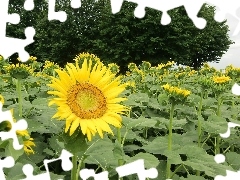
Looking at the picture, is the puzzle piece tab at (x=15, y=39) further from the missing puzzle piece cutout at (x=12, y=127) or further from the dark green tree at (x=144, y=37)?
the dark green tree at (x=144, y=37)

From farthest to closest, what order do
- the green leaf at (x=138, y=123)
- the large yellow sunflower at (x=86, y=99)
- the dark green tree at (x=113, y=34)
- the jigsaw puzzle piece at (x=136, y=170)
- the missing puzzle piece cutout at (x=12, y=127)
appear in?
1. the dark green tree at (x=113, y=34)
2. the green leaf at (x=138, y=123)
3. the jigsaw puzzle piece at (x=136, y=170)
4. the large yellow sunflower at (x=86, y=99)
5. the missing puzzle piece cutout at (x=12, y=127)

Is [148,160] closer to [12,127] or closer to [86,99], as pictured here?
[86,99]

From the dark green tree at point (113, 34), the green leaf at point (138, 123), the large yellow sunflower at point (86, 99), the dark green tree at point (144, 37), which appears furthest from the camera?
the dark green tree at point (113, 34)

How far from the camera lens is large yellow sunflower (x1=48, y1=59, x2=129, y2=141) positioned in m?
1.45

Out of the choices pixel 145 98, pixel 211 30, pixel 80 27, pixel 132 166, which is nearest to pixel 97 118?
pixel 132 166

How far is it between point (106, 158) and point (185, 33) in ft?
89.2

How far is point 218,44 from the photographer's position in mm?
34750

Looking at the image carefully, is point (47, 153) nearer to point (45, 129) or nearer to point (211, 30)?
point (45, 129)

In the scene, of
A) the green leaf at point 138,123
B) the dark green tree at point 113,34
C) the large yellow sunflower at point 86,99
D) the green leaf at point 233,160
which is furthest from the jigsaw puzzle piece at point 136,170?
the dark green tree at point 113,34

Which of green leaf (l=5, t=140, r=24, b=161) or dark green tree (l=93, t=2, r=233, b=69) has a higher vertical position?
dark green tree (l=93, t=2, r=233, b=69)

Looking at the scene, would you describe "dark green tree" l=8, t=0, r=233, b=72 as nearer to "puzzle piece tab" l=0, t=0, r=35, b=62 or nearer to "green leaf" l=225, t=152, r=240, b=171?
"puzzle piece tab" l=0, t=0, r=35, b=62

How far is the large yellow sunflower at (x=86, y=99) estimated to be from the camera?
1451 mm

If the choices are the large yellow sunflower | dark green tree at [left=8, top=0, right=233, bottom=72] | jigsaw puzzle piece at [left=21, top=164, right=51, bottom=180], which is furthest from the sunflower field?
dark green tree at [left=8, top=0, right=233, bottom=72]

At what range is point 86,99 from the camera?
5.05 ft
